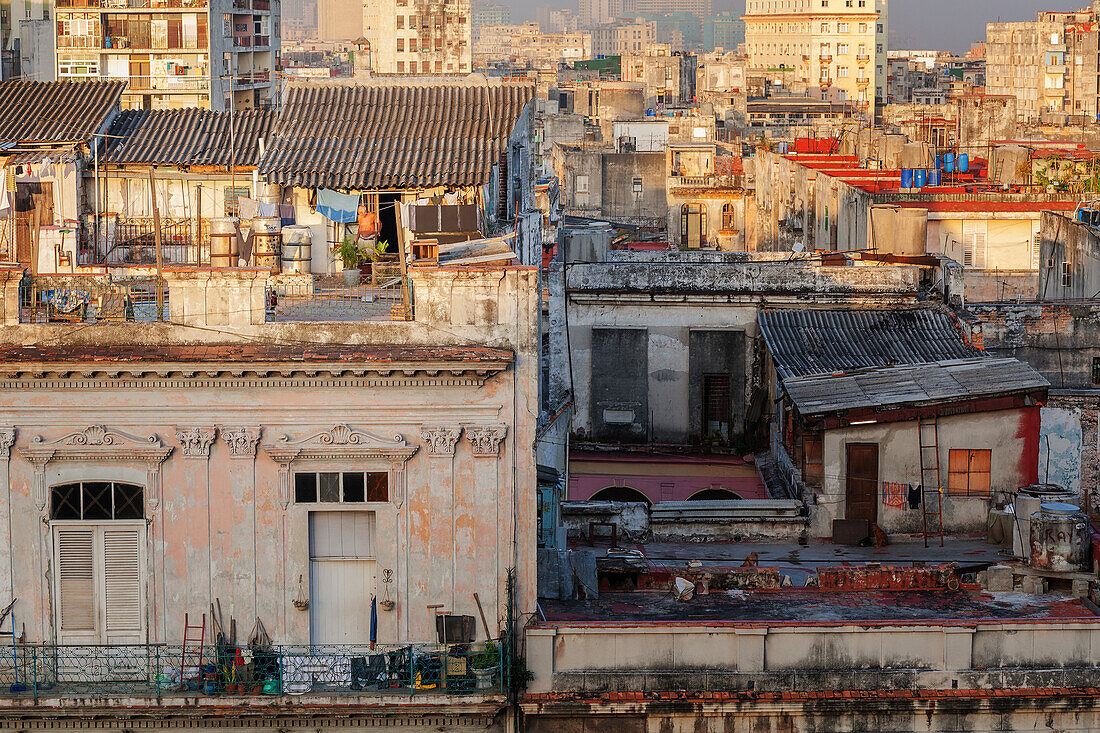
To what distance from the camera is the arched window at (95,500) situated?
22.2 metres

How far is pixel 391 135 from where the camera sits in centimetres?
3061

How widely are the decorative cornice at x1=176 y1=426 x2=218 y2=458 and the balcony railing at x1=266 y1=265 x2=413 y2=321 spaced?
5.71ft

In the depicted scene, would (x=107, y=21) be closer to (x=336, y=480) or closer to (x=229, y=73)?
(x=229, y=73)

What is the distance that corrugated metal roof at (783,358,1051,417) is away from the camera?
94.9 ft

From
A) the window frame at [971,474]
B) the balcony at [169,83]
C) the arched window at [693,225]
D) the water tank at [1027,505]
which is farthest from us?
the balcony at [169,83]

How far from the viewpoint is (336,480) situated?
22266mm

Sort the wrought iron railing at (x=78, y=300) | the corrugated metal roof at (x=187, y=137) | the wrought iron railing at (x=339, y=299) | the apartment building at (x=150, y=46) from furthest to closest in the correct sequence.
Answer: the apartment building at (x=150, y=46) < the corrugated metal roof at (x=187, y=137) < the wrought iron railing at (x=339, y=299) < the wrought iron railing at (x=78, y=300)

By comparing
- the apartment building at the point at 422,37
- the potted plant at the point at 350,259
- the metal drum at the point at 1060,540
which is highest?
the apartment building at the point at 422,37

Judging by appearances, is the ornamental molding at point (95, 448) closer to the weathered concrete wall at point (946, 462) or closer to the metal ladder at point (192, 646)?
the metal ladder at point (192, 646)

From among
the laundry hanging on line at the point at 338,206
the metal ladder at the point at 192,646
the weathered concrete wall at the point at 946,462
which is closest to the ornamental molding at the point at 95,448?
the metal ladder at the point at 192,646

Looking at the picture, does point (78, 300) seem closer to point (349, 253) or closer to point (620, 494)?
point (349, 253)

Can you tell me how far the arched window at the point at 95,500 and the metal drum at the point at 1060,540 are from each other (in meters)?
13.5

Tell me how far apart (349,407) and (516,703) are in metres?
4.59

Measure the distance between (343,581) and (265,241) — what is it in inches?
234
